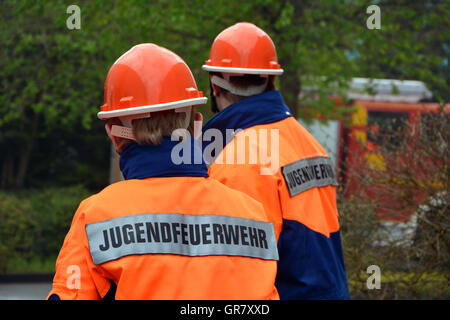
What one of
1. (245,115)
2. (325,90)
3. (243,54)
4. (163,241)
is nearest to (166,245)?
(163,241)

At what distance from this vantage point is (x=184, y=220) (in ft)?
6.86

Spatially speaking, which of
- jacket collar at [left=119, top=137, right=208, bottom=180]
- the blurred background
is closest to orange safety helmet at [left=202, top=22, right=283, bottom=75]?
jacket collar at [left=119, top=137, right=208, bottom=180]

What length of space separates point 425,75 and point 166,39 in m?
4.29

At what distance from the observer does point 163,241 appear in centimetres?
204

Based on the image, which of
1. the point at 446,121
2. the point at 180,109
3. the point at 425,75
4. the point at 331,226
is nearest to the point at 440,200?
the point at 446,121

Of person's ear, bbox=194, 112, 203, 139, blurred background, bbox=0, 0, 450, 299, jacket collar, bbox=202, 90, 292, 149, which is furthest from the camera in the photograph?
blurred background, bbox=0, 0, 450, 299

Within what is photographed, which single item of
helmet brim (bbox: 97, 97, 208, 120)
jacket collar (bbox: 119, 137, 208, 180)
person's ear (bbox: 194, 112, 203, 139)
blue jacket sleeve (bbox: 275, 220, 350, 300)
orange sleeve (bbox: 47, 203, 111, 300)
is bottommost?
blue jacket sleeve (bbox: 275, 220, 350, 300)

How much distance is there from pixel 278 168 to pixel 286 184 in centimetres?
8

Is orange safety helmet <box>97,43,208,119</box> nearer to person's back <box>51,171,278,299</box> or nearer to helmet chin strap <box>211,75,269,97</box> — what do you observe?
person's back <box>51,171,278,299</box>

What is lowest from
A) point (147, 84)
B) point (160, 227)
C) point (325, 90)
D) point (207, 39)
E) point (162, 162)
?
point (325, 90)

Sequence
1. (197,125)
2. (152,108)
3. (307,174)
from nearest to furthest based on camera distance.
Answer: (152,108) < (197,125) < (307,174)

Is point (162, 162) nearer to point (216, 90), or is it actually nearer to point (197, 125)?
point (197, 125)

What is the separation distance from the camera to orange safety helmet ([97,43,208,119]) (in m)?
2.29

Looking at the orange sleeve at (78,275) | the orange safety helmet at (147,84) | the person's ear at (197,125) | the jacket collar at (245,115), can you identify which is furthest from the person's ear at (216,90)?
Result: the orange sleeve at (78,275)
